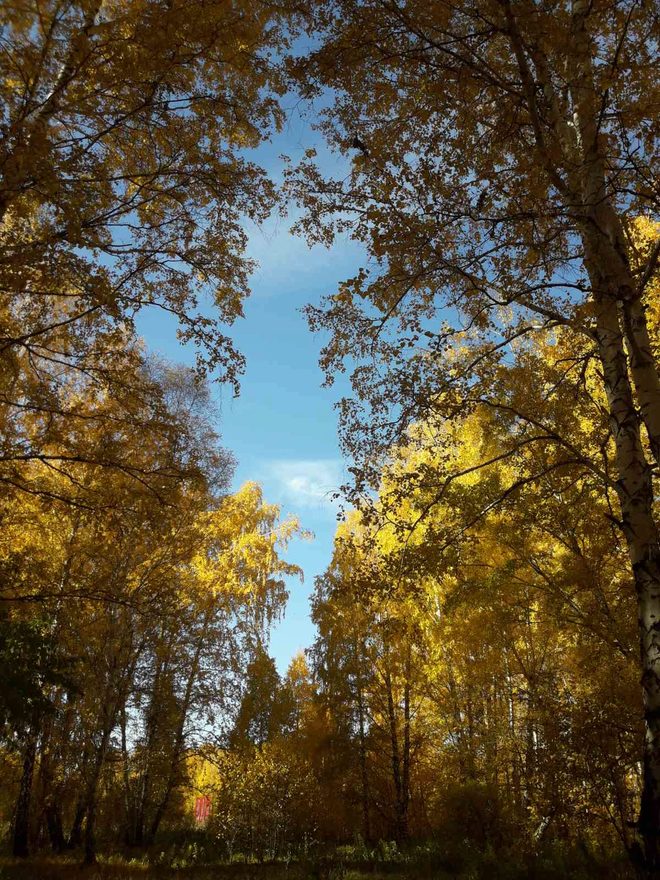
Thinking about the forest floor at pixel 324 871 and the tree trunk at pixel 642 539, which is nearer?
the tree trunk at pixel 642 539

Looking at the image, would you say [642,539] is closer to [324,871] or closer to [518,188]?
[518,188]

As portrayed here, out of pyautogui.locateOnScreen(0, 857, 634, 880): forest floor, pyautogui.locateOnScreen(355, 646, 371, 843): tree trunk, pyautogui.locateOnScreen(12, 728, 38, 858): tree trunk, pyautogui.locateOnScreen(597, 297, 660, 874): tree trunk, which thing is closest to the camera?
pyautogui.locateOnScreen(597, 297, 660, 874): tree trunk

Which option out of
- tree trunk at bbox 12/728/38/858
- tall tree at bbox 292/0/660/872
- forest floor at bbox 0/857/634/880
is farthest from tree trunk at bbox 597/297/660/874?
Result: tree trunk at bbox 12/728/38/858

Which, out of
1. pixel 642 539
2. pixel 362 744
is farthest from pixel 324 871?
pixel 642 539

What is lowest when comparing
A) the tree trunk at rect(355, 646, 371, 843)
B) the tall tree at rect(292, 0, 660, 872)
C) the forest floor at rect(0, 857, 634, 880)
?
the forest floor at rect(0, 857, 634, 880)

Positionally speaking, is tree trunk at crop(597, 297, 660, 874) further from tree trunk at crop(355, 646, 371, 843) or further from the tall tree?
tree trunk at crop(355, 646, 371, 843)

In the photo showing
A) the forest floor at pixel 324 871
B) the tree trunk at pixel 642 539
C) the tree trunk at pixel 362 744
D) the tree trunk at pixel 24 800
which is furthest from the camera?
the tree trunk at pixel 362 744

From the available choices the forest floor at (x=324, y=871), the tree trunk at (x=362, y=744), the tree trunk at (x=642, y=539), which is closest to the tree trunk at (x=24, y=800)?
the forest floor at (x=324, y=871)

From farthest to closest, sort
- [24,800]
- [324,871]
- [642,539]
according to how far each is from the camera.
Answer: [24,800] → [324,871] → [642,539]

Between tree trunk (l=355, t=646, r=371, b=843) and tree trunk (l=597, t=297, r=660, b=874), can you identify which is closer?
tree trunk (l=597, t=297, r=660, b=874)

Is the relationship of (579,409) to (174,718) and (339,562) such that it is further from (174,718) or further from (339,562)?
(174,718)

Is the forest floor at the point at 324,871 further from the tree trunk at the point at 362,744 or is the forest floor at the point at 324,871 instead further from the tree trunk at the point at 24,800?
the tree trunk at the point at 362,744

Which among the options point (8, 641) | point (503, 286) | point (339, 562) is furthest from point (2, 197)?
point (339, 562)

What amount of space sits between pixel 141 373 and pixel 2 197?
8.08m
